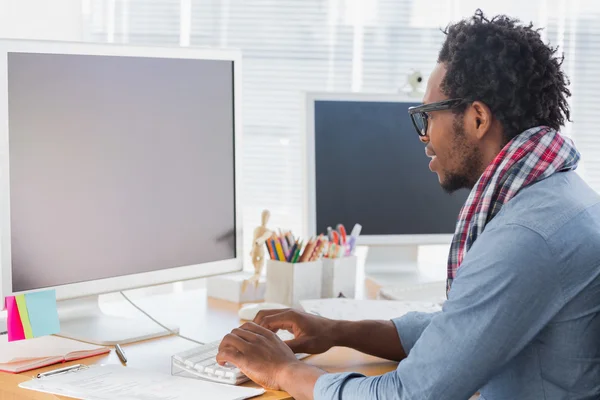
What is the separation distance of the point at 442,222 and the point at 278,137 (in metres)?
1.09

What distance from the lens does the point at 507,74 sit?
1.17 metres

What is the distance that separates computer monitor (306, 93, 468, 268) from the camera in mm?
2047

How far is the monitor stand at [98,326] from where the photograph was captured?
141cm

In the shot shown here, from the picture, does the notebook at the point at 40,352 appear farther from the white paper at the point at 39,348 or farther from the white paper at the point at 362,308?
the white paper at the point at 362,308

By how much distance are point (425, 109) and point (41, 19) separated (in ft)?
5.80

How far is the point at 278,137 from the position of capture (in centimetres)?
306

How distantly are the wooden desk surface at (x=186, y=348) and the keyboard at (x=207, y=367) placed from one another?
24 mm

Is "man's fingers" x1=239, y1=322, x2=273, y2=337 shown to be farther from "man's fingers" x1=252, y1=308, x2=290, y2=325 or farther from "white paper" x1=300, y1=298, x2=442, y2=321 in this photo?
"white paper" x1=300, y1=298, x2=442, y2=321

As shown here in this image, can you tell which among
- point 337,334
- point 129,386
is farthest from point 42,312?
point 337,334

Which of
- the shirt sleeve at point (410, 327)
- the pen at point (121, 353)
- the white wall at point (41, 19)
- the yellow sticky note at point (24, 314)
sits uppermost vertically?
the white wall at point (41, 19)

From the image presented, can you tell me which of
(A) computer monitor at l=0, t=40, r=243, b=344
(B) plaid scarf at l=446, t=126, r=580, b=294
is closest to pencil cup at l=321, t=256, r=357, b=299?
(A) computer monitor at l=0, t=40, r=243, b=344

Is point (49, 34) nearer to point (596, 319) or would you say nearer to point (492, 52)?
point (492, 52)

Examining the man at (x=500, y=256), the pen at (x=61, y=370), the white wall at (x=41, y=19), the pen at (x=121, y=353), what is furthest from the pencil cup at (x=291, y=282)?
the white wall at (x=41, y=19)

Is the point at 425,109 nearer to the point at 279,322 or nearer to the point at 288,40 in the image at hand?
the point at 279,322
